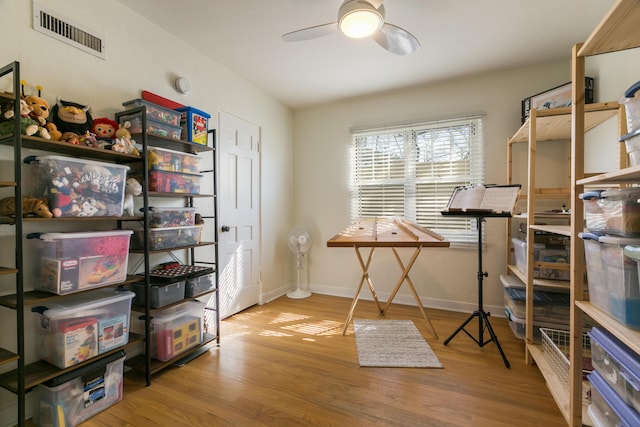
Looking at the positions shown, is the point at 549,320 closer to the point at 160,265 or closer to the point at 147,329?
the point at 147,329

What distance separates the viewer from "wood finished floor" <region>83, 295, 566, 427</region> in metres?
1.61

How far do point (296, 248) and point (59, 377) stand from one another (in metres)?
2.67

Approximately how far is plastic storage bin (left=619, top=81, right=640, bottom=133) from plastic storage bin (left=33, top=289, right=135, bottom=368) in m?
2.62

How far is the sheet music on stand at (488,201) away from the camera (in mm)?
2070

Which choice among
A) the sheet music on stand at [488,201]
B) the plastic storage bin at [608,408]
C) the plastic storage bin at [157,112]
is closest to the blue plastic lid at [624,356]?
the plastic storage bin at [608,408]

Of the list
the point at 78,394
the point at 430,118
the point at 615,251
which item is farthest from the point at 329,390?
the point at 430,118

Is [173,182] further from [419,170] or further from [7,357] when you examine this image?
[419,170]

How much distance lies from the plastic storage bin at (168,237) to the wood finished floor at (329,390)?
92cm

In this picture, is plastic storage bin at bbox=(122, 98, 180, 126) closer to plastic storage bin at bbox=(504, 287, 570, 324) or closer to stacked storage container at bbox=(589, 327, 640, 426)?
stacked storage container at bbox=(589, 327, 640, 426)

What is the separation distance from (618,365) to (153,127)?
Answer: 2792mm

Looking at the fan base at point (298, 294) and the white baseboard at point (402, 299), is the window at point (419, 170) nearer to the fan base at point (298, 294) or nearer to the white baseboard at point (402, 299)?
the white baseboard at point (402, 299)

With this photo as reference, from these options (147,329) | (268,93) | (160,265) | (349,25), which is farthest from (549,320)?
(268,93)

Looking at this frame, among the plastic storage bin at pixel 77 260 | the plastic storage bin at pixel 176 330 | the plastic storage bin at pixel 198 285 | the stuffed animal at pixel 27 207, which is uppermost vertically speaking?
the stuffed animal at pixel 27 207

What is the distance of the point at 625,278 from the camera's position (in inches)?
40.9
